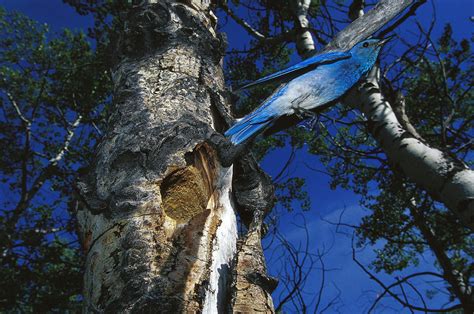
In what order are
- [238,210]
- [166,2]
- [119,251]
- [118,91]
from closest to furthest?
[119,251], [238,210], [118,91], [166,2]

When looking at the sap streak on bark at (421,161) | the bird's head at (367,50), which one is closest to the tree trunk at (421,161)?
the sap streak on bark at (421,161)

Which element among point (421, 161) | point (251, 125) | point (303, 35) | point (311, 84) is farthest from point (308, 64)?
point (303, 35)

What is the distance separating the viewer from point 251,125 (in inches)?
39.8

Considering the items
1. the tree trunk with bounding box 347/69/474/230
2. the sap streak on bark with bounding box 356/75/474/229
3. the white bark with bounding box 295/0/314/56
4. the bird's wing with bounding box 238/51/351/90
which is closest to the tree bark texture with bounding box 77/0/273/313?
the bird's wing with bounding box 238/51/351/90

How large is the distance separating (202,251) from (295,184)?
229 inches

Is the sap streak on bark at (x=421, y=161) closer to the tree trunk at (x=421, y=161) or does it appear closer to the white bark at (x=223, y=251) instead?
the tree trunk at (x=421, y=161)

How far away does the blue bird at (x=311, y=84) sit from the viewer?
0.97 m

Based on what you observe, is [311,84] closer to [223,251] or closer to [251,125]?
[251,125]

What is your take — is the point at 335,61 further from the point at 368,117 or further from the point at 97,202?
the point at 368,117

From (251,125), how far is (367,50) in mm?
377

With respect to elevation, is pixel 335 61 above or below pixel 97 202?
above

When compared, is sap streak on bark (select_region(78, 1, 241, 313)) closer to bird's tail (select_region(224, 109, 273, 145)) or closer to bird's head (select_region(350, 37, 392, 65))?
bird's tail (select_region(224, 109, 273, 145))

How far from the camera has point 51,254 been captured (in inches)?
245

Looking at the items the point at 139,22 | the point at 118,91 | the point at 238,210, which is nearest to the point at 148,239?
the point at 238,210
